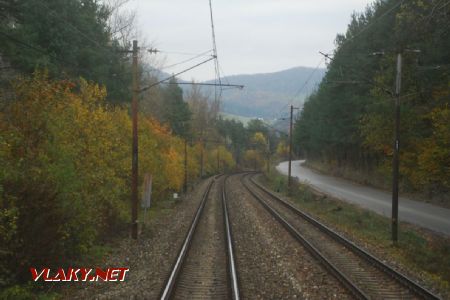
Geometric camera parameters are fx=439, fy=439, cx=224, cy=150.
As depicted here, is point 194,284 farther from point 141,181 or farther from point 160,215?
point 160,215

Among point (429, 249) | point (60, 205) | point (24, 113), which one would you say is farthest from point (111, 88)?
point (429, 249)

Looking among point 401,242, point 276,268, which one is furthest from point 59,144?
point 401,242

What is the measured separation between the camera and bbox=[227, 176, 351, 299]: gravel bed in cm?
1109

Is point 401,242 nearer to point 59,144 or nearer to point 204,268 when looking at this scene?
point 204,268

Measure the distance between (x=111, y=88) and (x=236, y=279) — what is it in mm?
22498

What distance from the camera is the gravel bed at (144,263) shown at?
431 inches

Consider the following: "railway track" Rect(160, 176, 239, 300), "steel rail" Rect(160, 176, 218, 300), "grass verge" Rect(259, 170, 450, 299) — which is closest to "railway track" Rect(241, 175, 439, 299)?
"grass verge" Rect(259, 170, 450, 299)
